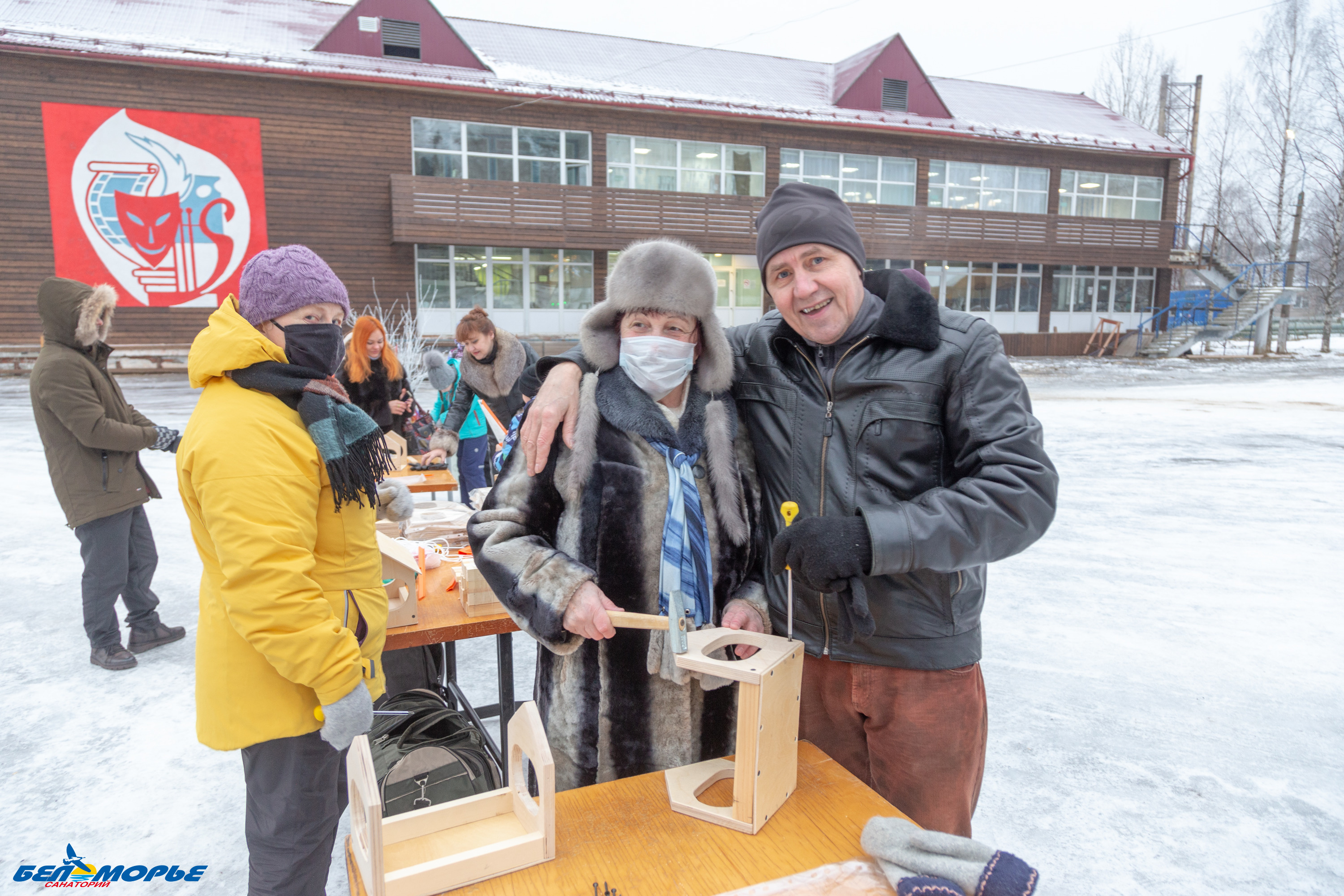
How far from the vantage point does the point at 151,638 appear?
150 inches

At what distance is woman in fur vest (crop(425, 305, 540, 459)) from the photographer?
542 cm

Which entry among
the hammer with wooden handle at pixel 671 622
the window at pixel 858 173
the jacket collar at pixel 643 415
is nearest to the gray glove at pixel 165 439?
the jacket collar at pixel 643 415

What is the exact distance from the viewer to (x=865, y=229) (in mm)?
19969

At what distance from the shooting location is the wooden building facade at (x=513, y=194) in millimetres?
14391

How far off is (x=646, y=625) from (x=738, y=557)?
1.50ft

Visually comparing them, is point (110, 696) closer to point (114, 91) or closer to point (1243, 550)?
point (1243, 550)

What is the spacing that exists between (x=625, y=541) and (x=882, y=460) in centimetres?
57

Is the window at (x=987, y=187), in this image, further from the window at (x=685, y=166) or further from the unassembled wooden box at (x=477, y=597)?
the unassembled wooden box at (x=477, y=597)

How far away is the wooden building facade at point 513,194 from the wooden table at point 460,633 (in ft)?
47.4

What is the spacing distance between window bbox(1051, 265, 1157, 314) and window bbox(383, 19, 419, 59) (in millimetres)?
18096

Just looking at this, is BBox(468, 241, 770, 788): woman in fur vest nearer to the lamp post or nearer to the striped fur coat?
the striped fur coat

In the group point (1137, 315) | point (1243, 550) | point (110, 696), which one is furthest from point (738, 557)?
point (1137, 315)

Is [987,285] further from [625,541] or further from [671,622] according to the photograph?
[671,622]

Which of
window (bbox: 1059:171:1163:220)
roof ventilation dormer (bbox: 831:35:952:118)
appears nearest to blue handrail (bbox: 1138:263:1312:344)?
window (bbox: 1059:171:1163:220)
